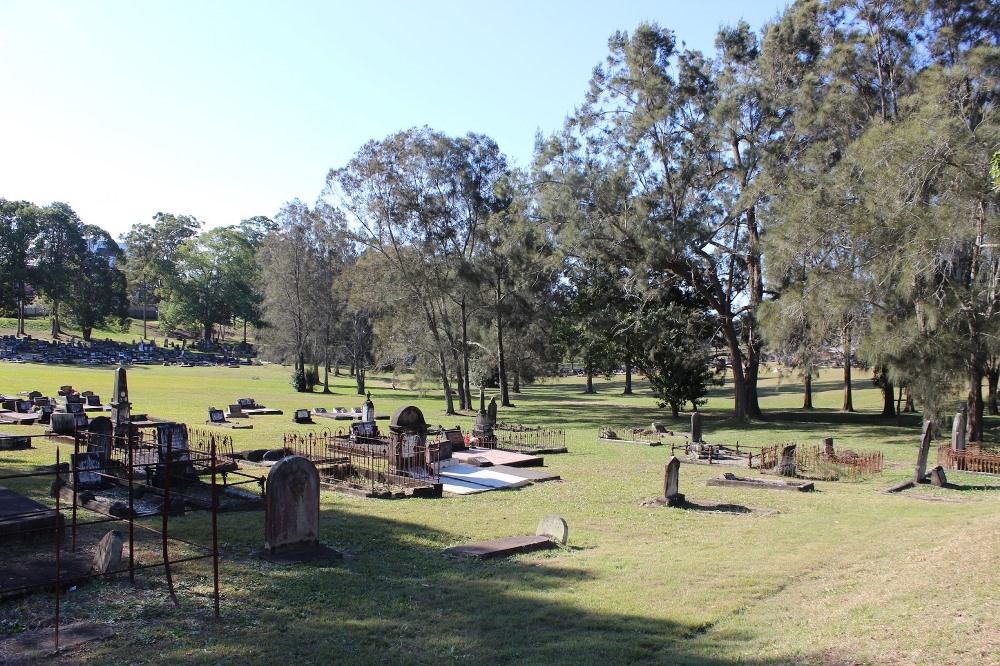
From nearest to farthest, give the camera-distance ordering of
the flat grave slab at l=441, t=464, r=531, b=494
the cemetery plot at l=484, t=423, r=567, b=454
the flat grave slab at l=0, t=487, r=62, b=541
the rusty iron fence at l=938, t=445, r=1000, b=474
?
1. the flat grave slab at l=0, t=487, r=62, b=541
2. the flat grave slab at l=441, t=464, r=531, b=494
3. the rusty iron fence at l=938, t=445, r=1000, b=474
4. the cemetery plot at l=484, t=423, r=567, b=454

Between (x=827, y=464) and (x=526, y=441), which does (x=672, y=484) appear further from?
(x=526, y=441)

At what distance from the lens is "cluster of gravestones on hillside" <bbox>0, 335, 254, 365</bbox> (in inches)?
2607

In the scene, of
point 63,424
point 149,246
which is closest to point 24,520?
point 63,424

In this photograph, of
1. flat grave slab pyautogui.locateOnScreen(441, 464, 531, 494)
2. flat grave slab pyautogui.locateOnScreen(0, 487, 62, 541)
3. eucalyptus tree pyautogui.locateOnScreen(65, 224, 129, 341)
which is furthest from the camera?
eucalyptus tree pyautogui.locateOnScreen(65, 224, 129, 341)

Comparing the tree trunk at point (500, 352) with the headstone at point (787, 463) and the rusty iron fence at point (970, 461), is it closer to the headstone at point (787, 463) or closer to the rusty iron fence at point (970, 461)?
the headstone at point (787, 463)

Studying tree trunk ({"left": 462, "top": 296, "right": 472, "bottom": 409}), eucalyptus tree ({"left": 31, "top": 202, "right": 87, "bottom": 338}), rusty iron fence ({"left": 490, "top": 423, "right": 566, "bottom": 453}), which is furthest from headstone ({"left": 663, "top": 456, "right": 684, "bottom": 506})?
eucalyptus tree ({"left": 31, "top": 202, "right": 87, "bottom": 338})

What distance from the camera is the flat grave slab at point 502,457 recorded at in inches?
835

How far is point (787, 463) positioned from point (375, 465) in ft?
36.8

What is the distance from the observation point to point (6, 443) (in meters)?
19.0

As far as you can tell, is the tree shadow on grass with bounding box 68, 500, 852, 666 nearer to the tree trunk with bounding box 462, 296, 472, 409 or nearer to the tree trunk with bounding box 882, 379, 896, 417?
the tree trunk with bounding box 462, 296, 472, 409

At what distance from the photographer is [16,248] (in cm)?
7900

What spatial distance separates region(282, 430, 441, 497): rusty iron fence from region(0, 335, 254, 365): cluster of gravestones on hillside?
5553 centimetres

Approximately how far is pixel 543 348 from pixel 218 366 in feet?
129

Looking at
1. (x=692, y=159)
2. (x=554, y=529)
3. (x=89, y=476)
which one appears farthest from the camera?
(x=692, y=159)
